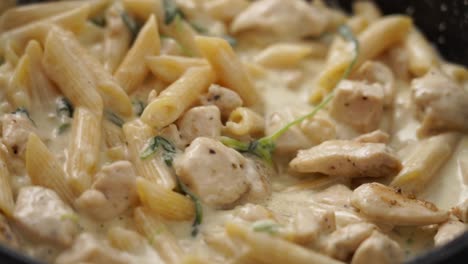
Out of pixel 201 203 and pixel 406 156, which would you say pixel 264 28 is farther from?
pixel 201 203

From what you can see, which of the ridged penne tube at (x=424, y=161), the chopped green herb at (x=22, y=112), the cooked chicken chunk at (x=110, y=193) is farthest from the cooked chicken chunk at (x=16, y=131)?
the ridged penne tube at (x=424, y=161)

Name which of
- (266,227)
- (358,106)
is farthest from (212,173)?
(358,106)

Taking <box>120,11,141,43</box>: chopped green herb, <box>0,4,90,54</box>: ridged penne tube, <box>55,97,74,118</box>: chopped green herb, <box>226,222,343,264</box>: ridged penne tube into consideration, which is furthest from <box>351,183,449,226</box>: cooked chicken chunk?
<box>0,4,90,54</box>: ridged penne tube

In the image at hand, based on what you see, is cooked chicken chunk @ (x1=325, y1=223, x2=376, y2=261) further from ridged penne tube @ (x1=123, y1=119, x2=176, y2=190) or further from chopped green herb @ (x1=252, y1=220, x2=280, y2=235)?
ridged penne tube @ (x1=123, y1=119, x2=176, y2=190)

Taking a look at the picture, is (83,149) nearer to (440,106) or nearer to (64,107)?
(64,107)

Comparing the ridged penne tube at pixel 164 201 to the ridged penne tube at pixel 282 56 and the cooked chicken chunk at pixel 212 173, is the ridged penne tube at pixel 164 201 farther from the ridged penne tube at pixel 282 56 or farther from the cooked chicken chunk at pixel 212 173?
the ridged penne tube at pixel 282 56

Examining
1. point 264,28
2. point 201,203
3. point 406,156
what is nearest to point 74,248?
point 201,203
